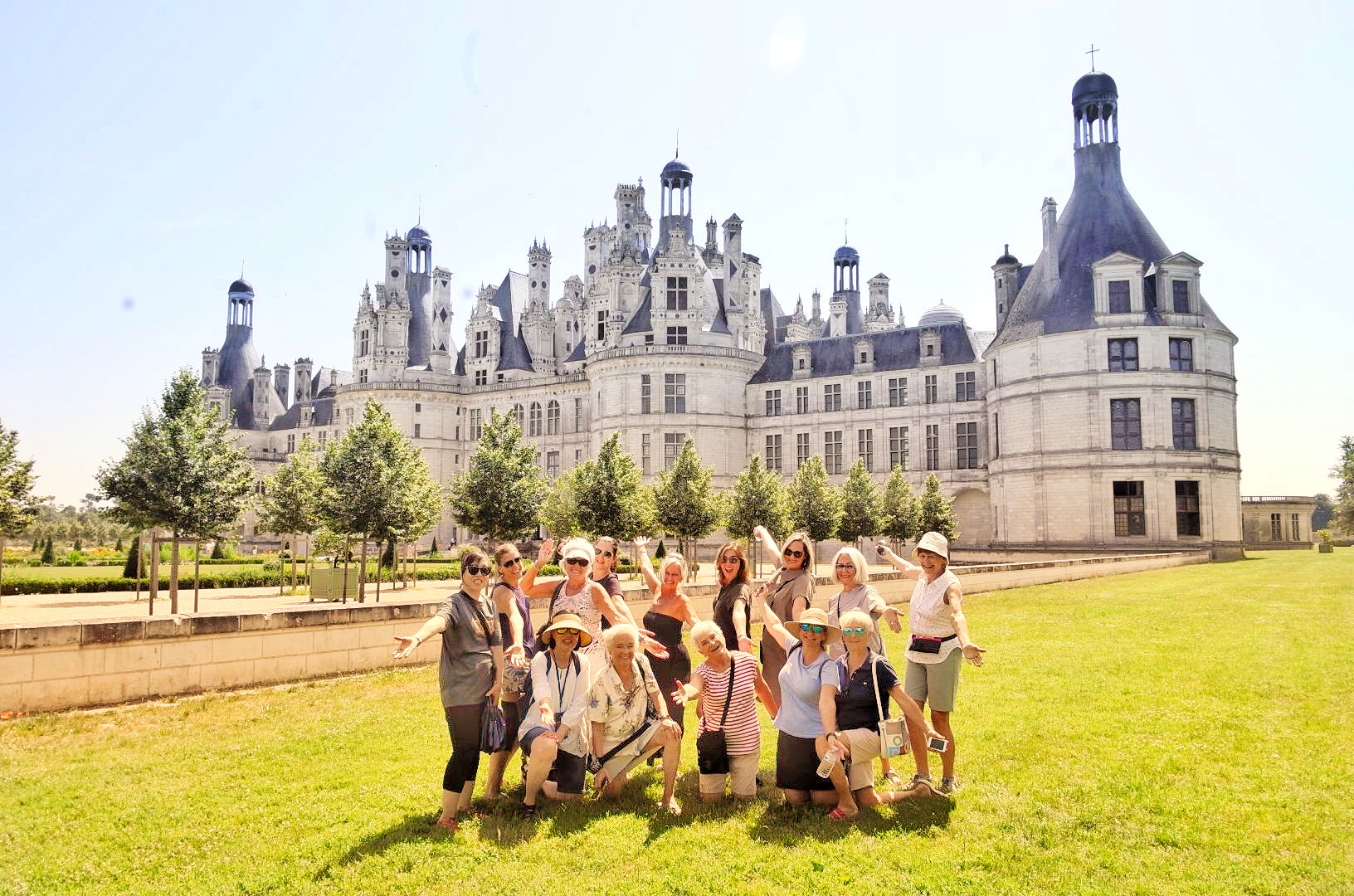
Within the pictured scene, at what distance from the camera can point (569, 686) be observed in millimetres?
7766

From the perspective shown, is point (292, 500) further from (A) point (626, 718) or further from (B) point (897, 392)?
(B) point (897, 392)

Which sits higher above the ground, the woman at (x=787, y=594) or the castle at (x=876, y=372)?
the castle at (x=876, y=372)

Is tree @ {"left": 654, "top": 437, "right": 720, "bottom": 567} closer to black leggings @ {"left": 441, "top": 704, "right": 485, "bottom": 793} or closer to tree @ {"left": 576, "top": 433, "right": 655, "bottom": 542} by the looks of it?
tree @ {"left": 576, "top": 433, "right": 655, "bottom": 542}

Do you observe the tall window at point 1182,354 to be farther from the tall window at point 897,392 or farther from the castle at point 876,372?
the tall window at point 897,392

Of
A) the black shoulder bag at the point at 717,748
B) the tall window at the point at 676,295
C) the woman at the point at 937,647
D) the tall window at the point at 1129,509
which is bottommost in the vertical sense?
the black shoulder bag at the point at 717,748

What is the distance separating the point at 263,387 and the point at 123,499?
2828 inches

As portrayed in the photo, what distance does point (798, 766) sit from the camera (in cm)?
762

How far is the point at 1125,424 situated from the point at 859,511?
1609 centimetres

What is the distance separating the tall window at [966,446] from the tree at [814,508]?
1678cm

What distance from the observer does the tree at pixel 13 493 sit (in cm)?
2777

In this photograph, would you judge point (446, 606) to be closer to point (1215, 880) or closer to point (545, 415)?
point (1215, 880)

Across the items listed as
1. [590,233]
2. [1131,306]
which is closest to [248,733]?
[1131,306]

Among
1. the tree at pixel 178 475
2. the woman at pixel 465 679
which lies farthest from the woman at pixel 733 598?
the tree at pixel 178 475

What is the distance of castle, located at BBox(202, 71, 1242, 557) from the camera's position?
45.9 meters
